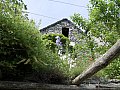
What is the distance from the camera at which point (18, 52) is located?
1746 millimetres

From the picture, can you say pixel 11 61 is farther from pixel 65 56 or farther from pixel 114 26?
pixel 114 26

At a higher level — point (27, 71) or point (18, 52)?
point (18, 52)

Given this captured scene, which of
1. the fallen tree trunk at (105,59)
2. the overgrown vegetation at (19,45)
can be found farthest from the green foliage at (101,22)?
the overgrown vegetation at (19,45)

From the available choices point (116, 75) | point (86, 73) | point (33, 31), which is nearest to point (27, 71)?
point (33, 31)

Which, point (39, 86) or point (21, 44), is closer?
point (21, 44)

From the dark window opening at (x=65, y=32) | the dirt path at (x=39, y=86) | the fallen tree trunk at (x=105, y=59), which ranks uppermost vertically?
A: the fallen tree trunk at (x=105, y=59)

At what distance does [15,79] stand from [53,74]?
1.02ft

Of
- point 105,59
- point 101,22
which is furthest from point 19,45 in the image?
point 101,22

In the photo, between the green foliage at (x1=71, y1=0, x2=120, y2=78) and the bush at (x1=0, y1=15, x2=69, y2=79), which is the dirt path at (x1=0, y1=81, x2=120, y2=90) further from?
the green foliage at (x1=71, y1=0, x2=120, y2=78)

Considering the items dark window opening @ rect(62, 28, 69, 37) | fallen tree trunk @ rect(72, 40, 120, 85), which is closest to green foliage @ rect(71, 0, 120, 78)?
fallen tree trunk @ rect(72, 40, 120, 85)

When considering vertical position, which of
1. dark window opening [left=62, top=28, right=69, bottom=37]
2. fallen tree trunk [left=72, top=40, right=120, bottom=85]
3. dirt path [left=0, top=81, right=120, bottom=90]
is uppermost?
fallen tree trunk [left=72, top=40, right=120, bottom=85]

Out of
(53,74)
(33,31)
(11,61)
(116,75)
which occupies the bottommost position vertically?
(116,75)

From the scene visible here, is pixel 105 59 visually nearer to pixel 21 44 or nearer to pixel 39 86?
pixel 39 86

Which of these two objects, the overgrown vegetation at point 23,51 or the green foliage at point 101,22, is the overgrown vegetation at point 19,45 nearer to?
the overgrown vegetation at point 23,51
